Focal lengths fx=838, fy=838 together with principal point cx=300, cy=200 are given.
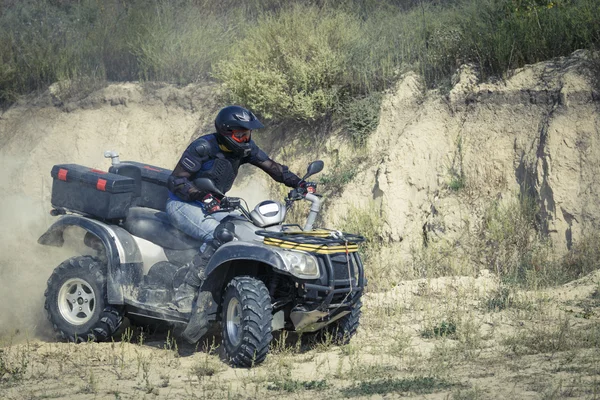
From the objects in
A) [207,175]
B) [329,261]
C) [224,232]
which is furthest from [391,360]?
[207,175]

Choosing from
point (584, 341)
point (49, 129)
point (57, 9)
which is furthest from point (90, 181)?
point (57, 9)

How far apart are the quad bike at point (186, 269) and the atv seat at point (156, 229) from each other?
0.01 m

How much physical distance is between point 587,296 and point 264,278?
369 cm

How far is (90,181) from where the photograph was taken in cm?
870

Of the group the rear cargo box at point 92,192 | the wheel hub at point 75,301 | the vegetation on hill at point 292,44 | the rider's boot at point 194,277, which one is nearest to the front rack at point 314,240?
the rider's boot at point 194,277

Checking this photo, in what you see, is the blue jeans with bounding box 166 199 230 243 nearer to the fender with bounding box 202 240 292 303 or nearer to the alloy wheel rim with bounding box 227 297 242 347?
the fender with bounding box 202 240 292 303

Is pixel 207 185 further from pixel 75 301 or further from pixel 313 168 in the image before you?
pixel 75 301

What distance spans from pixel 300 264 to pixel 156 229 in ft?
7.02

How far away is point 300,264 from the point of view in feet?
23.7

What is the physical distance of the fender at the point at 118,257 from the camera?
8.41 meters

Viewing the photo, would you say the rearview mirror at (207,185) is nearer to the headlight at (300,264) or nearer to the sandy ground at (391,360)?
the headlight at (300,264)

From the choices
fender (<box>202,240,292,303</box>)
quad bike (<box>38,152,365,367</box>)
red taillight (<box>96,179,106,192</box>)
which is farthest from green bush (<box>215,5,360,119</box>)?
fender (<box>202,240,292,303</box>)

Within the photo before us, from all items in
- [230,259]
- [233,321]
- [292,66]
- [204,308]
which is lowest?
[233,321]

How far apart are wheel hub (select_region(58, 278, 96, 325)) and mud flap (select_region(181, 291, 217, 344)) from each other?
1.41 metres
